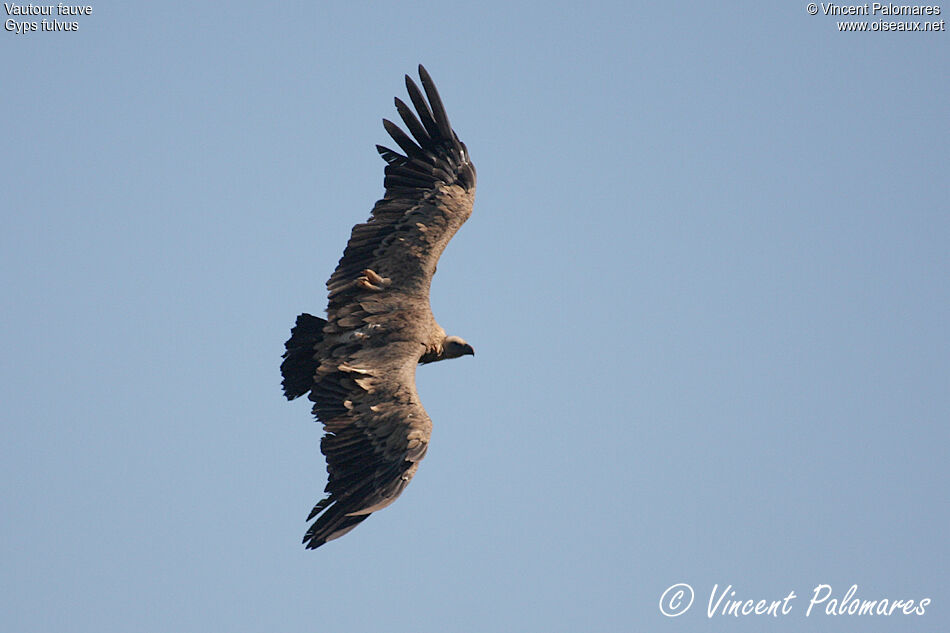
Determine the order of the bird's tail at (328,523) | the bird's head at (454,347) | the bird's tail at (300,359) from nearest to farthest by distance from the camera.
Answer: the bird's tail at (328,523), the bird's tail at (300,359), the bird's head at (454,347)

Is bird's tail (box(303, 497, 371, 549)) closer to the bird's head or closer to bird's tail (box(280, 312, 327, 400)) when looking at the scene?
bird's tail (box(280, 312, 327, 400))

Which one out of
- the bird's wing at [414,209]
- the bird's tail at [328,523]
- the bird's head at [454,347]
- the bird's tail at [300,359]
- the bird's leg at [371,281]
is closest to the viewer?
the bird's tail at [328,523]

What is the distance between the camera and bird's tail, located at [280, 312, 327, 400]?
15.1 meters

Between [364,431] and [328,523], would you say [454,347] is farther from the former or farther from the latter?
[328,523]

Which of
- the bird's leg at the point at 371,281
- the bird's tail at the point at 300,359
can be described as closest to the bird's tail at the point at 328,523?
the bird's tail at the point at 300,359

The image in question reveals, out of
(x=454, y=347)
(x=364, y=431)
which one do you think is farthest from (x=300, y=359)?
(x=454, y=347)

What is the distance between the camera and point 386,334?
15.0 metres

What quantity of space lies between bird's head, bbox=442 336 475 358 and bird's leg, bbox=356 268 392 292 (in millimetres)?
1288

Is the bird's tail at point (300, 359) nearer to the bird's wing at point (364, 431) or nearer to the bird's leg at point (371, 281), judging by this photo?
the bird's wing at point (364, 431)

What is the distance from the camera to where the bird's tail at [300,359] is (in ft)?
49.5

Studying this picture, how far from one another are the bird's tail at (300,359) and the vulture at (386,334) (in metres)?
0.01

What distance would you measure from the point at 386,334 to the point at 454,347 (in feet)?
5.23

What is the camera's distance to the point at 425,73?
16.2m

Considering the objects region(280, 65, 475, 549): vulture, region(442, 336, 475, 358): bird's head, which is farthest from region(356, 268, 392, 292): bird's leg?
region(442, 336, 475, 358): bird's head
